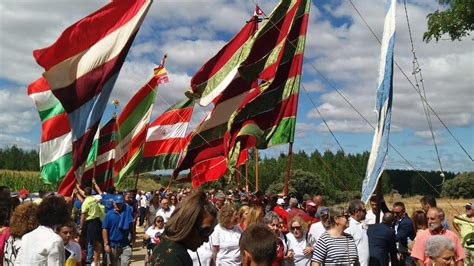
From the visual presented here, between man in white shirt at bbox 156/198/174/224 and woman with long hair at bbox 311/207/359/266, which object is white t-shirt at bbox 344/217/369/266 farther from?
man in white shirt at bbox 156/198/174/224

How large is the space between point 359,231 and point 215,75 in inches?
239

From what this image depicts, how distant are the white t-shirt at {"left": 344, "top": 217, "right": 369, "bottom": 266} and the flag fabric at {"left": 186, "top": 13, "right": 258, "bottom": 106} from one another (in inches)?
220

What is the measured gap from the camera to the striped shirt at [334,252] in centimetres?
512

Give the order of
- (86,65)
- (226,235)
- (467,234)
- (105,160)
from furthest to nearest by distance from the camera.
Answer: (105,160) < (86,65) < (467,234) < (226,235)

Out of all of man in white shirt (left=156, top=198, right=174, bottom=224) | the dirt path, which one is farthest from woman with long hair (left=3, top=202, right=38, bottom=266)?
the dirt path

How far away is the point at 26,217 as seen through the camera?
454cm

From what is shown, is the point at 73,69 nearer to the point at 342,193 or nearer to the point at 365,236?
the point at 365,236

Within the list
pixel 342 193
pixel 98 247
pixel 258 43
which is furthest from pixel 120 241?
pixel 342 193

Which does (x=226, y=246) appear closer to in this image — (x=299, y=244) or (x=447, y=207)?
(x=299, y=244)

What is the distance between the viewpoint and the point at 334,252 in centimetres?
512

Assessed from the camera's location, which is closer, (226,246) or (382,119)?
(226,246)

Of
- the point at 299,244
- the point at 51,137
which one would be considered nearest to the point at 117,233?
the point at 51,137

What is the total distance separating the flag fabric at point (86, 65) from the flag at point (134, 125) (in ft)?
21.9

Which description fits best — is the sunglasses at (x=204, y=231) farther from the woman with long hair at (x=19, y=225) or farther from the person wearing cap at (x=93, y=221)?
the person wearing cap at (x=93, y=221)
